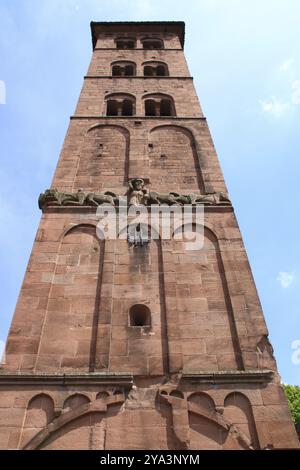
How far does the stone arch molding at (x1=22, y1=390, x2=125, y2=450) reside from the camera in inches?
279

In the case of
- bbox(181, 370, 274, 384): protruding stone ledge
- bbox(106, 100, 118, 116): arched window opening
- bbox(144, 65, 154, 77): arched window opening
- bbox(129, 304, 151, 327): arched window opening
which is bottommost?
bbox(181, 370, 274, 384): protruding stone ledge

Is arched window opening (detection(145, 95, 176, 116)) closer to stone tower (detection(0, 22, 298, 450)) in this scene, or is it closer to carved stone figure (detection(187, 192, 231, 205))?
stone tower (detection(0, 22, 298, 450))

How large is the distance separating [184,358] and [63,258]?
12.9 ft

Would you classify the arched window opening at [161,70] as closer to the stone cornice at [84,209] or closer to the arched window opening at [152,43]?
the arched window opening at [152,43]

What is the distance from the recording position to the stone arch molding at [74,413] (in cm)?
708

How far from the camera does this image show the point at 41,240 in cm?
1113

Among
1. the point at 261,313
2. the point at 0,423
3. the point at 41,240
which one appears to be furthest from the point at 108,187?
the point at 0,423

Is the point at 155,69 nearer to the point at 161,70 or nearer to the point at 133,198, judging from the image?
the point at 161,70

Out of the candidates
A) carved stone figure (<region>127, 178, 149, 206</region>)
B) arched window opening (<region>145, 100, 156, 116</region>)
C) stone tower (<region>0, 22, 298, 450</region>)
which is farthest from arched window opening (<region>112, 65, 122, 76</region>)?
carved stone figure (<region>127, 178, 149, 206</region>)

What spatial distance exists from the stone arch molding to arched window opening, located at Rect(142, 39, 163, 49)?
977 inches

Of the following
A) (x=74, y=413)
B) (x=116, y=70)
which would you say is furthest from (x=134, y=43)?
(x=74, y=413)

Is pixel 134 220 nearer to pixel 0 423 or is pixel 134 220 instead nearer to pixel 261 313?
pixel 261 313

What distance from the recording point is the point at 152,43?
2852cm

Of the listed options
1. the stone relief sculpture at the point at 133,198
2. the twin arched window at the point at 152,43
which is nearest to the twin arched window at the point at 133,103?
the stone relief sculpture at the point at 133,198
